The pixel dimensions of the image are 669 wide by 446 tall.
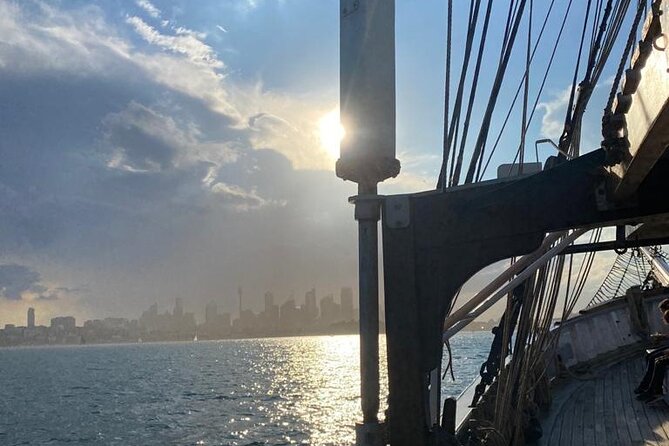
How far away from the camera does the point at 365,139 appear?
3.20 m

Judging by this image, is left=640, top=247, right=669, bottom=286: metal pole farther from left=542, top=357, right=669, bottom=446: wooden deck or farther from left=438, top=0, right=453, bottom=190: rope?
left=438, top=0, right=453, bottom=190: rope

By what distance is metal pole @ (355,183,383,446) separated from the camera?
3166 mm

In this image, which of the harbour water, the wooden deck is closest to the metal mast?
the wooden deck

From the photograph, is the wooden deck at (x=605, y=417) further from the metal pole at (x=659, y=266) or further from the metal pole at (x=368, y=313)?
the metal pole at (x=368, y=313)

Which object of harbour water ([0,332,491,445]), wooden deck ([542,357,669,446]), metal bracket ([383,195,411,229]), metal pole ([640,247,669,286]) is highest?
metal pole ([640,247,669,286])

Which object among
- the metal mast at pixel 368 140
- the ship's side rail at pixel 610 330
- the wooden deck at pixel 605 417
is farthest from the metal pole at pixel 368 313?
the ship's side rail at pixel 610 330

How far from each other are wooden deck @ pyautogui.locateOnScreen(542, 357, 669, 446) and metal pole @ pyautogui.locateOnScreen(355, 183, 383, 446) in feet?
16.9

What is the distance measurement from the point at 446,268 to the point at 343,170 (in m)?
0.79

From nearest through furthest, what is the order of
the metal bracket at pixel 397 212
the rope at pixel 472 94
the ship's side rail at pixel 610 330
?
the metal bracket at pixel 397 212 < the rope at pixel 472 94 < the ship's side rail at pixel 610 330

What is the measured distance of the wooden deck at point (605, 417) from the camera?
A: 746 cm

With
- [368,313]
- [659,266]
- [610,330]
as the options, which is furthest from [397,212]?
[659,266]

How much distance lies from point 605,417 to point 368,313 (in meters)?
6.81

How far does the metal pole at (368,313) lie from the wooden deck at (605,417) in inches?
203

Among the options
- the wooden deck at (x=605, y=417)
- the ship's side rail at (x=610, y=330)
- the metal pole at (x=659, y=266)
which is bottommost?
the wooden deck at (x=605, y=417)
